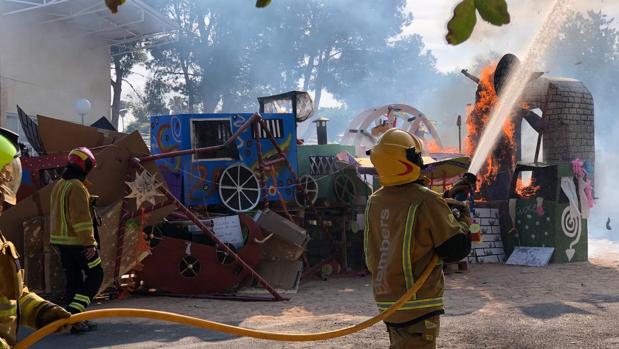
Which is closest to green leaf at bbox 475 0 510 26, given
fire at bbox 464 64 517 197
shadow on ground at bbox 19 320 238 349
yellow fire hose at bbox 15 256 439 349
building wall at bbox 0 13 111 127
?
yellow fire hose at bbox 15 256 439 349

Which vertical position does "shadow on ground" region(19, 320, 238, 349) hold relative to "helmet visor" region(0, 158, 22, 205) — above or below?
below

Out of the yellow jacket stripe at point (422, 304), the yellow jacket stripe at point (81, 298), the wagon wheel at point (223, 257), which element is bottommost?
the yellow jacket stripe at point (81, 298)

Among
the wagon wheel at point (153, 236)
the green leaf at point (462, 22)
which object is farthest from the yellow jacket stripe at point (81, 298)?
the green leaf at point (462, 22)

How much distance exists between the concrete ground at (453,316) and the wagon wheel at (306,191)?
129 centimetres

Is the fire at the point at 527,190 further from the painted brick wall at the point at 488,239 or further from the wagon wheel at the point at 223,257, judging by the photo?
the wagon wheel at the point at 223,257

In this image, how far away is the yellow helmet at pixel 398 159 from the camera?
367cm

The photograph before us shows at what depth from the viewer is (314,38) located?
120 feet

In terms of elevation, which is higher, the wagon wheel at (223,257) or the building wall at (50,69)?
the building wall at (50,69)

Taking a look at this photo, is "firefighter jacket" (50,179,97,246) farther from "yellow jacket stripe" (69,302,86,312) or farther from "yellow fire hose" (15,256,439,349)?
"yellow fire hose" (15,256,439,349)

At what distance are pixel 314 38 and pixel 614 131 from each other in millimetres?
21459

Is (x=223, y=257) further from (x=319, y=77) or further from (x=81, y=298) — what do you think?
(x=319, y=77)

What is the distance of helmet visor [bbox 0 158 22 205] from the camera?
294 centimetres

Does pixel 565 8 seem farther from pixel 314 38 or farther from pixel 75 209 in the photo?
pixel 314 38

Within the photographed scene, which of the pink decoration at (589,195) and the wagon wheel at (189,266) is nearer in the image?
the wagon wheel at (189,266)
